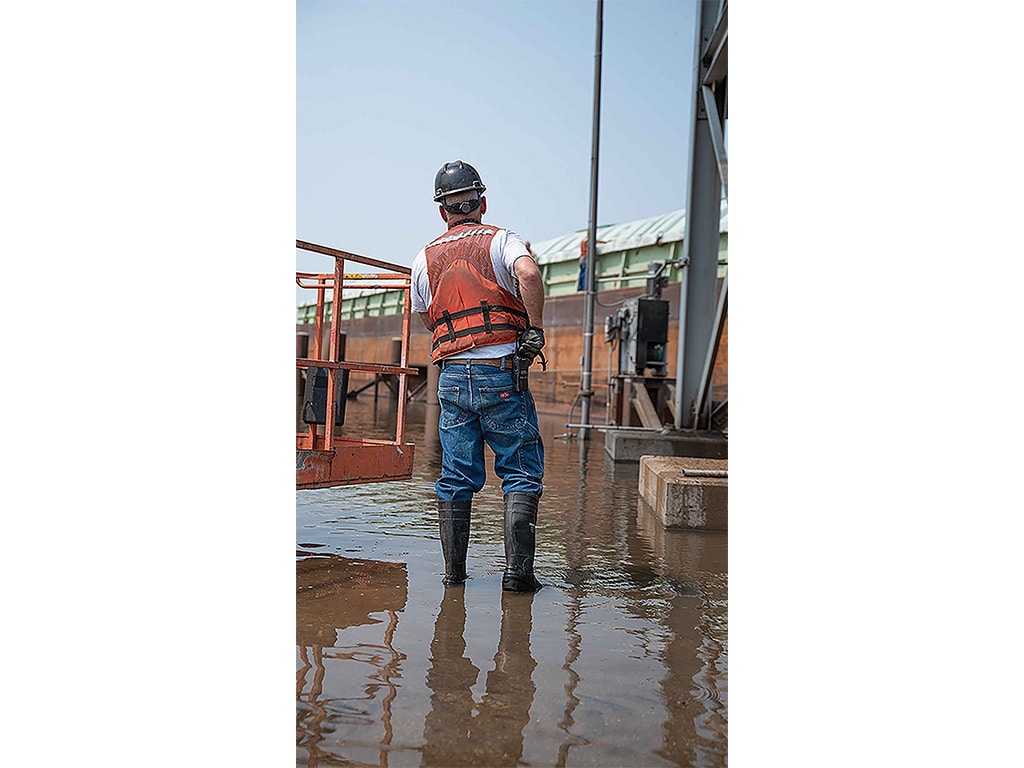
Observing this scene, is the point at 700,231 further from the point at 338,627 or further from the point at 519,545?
the point at 338,627

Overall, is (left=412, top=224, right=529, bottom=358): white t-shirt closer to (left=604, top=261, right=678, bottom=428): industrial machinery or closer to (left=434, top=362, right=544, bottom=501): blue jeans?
(left=434, top=362, right=544, bottom=501): blue jeans

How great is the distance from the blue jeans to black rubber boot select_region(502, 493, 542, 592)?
68 mm

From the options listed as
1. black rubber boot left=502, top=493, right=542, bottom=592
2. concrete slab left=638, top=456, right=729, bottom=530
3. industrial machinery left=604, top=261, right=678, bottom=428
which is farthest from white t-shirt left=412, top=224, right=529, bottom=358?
industrial machinery left=604, top=261, right=678, bottom=428

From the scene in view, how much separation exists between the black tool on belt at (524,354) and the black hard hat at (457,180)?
0.64 m

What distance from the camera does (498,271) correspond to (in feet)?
12.4

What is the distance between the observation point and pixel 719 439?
920 centimetres

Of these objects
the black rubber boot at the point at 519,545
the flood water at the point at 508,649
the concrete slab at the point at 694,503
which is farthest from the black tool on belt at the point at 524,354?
the concrete slab at the point at 694,503

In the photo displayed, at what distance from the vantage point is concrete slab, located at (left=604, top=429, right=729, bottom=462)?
920 cm

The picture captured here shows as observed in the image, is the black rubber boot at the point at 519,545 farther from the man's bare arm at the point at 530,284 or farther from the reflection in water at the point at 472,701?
the man's bare arm at the point at 530,284

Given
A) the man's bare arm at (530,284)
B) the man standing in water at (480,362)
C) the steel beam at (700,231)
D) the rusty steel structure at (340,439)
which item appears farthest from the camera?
the steel beam at (700,231)

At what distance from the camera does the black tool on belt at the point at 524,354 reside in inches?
147
